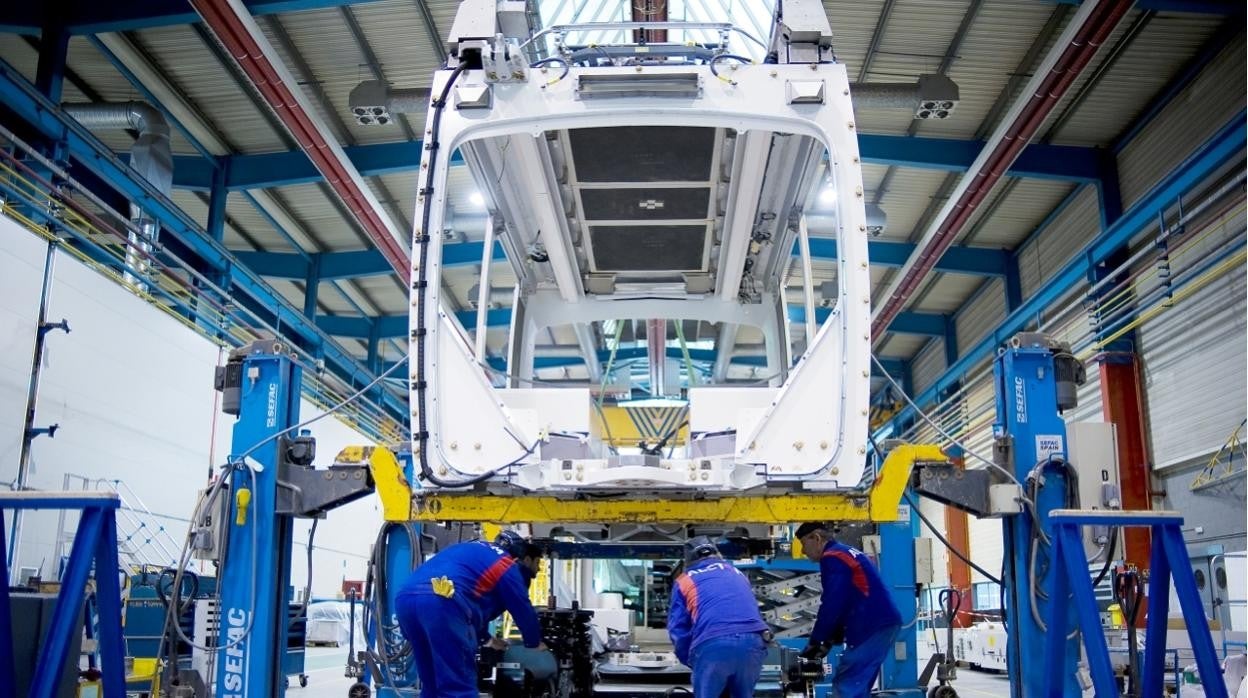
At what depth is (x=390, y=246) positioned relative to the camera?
1433 centimetres

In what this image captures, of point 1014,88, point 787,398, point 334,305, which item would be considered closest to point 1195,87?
point 1014,88

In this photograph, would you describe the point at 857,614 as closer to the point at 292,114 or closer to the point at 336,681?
the point at 292,114

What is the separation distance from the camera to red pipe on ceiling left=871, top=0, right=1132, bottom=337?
954 centimetres

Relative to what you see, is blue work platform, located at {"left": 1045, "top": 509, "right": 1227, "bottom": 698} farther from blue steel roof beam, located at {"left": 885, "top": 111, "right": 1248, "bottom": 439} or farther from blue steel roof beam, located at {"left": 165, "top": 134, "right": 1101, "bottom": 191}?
blue steel roof beam, located at {"left": 165, "top": 134, "right": 1101, "bottom": 191}

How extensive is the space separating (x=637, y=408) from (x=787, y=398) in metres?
2.59

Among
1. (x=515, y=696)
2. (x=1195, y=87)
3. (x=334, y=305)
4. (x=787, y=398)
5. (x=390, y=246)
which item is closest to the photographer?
(x=787, y=398)

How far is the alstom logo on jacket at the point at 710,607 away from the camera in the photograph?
549cm

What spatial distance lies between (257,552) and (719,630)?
2379mm

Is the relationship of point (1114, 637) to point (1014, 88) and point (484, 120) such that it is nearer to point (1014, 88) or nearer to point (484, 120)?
point (1014, 88)

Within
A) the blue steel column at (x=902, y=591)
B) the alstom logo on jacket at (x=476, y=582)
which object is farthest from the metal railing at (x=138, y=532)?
the blue steel column at (x=902, y=591)

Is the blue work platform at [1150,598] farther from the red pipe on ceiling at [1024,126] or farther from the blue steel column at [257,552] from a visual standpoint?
the red pipe on ceiling at [1024,126]

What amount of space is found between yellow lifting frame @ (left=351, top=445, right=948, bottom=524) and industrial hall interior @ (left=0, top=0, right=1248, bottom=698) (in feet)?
0.06

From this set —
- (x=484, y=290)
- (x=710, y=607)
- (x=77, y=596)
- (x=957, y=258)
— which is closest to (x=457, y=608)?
(x=710, y=607)

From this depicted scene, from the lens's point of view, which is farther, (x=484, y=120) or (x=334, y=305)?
(x=334, y=305)
